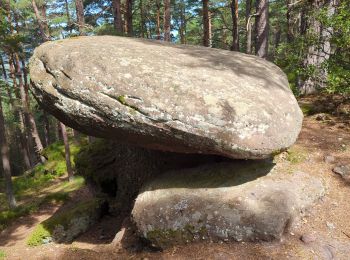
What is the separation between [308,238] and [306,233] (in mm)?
155

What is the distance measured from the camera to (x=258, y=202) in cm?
552

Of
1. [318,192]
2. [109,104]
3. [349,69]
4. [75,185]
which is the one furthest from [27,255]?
[349,69]

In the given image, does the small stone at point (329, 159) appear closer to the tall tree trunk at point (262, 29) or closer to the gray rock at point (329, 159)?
the gray rock at point (329, 159)

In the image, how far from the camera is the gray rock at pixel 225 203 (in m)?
5.30

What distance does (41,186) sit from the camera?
17344mm

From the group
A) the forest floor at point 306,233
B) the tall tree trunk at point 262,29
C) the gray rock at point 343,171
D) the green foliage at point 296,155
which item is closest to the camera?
the forest floor at point 306,233

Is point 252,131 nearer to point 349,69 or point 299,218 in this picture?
point 299,218

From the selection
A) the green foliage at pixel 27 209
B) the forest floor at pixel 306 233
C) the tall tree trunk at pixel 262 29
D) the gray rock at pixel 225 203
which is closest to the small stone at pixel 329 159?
the forest floor at pixel 306 233

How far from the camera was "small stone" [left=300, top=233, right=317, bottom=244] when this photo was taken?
5117 mm

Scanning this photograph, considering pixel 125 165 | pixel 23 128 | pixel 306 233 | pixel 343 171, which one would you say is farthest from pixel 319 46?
pixel 23 128

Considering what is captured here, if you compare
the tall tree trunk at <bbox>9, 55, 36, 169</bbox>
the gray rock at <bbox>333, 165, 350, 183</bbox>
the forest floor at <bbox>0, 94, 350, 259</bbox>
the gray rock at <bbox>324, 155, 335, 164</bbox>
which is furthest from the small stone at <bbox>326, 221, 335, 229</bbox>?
the tall tree trunk at <bbox>9, 55, 36, 169</bbox>

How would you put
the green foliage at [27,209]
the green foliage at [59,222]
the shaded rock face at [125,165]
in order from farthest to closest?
the green foliage at [27,209] < the green foliage at [59,222] < the shaded rock face at [125,165]

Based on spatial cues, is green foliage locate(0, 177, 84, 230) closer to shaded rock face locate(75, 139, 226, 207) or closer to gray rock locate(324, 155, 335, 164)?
shaded rock face locate(75, 139, 226, 207)

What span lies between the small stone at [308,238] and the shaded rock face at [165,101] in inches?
57.1
